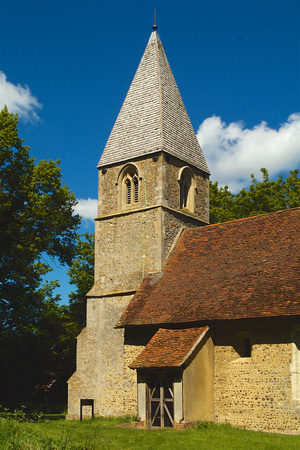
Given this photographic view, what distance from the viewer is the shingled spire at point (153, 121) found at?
A: 24.8 metres

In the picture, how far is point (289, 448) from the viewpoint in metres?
13.0

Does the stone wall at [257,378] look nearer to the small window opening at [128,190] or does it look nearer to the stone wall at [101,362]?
the stone wall at [101,362]

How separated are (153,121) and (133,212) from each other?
4634 mm

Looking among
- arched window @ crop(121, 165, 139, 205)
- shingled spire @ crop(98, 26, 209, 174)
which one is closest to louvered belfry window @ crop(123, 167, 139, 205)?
arched window @ crop(121, 165, 139, 205)

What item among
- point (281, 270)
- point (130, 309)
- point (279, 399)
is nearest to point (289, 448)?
point (279, 399)

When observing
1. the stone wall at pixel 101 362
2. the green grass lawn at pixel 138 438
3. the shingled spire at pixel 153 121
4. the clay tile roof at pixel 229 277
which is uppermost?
the shingled spire at pixel 153 121

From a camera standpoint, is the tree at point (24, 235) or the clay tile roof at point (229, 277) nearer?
the clay tile roof at point (229, 277)

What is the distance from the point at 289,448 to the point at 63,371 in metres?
24.5

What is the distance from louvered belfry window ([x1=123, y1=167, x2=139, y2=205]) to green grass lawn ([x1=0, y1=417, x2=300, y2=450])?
10619mm

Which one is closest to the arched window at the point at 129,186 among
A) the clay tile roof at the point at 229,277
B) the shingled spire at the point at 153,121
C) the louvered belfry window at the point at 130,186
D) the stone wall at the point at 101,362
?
the louvered belfry window at the point at 130,186

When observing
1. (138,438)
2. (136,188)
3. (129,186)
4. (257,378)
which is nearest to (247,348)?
(257,378)

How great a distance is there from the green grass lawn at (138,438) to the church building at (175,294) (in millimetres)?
1162

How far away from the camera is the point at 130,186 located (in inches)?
984

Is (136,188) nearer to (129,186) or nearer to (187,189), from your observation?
(129,186)
